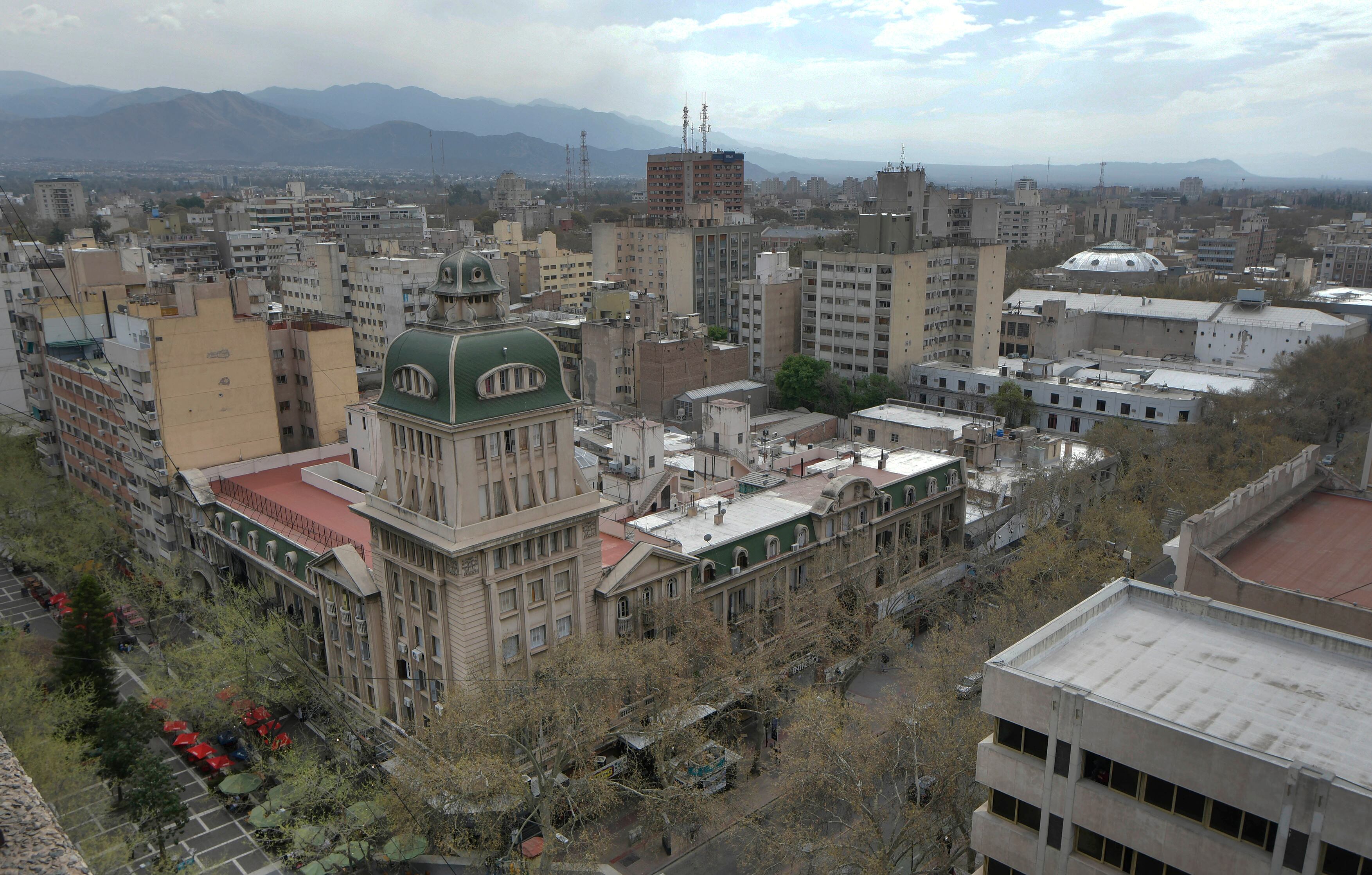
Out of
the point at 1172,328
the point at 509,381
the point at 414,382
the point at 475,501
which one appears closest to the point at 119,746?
the point at 475,501

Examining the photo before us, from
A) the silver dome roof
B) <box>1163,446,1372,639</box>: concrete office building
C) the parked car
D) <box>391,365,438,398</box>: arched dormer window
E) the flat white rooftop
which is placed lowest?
the parked car

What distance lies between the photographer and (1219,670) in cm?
2833

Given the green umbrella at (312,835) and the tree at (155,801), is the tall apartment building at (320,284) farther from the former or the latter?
the green umbrella at (312,835)

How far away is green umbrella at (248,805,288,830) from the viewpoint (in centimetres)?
3919

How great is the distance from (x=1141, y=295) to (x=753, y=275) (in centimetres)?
6077

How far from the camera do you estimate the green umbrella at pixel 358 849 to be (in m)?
37.6

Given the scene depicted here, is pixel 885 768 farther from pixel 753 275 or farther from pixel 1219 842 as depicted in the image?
pixel 753 275

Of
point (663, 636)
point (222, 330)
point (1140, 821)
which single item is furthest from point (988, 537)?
point (222, 330)

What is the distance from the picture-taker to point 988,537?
66.1 meters

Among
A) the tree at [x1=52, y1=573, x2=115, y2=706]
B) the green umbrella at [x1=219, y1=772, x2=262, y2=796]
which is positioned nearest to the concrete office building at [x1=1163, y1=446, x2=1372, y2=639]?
the green umbrella at [x1=219, y1=772, x2=262, y2=796]

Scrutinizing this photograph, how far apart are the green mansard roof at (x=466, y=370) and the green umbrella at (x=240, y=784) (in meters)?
19.1

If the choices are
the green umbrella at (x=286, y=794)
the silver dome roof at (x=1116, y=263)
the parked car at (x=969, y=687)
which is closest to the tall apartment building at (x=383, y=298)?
the green umbrella at (x=286, y=794)

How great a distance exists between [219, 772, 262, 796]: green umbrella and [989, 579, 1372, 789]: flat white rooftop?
35.0m

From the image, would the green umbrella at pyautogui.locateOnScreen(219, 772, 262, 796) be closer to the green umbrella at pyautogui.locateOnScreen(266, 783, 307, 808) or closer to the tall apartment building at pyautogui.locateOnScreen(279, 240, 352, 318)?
the green umbrella at pyautogui.locateOnScreen(266, 783, 307, 808)
